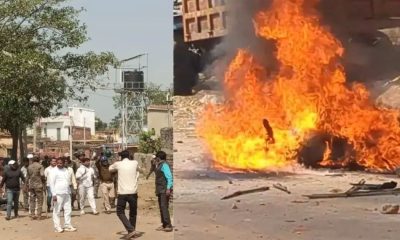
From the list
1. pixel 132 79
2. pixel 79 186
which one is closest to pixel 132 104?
pixel 132 79

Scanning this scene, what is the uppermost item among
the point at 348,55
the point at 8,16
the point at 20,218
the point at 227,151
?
the point at 8,16

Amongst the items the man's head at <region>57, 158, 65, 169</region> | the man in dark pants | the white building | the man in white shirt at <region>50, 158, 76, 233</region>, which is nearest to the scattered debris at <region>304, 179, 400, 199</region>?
the man in dark pants

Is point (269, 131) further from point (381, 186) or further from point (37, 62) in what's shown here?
point (37, 62)

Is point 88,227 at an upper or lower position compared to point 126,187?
lower

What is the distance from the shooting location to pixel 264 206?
511cm

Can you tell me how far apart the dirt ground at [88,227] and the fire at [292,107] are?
488 cm

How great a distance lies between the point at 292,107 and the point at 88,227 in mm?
7286

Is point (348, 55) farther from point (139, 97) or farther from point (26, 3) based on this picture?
point (139, 97)

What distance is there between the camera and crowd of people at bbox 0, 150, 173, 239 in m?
9.48

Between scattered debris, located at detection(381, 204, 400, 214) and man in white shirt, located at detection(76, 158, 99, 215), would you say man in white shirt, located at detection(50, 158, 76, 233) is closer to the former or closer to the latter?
man in white shirt, located at detection(76, 158, 99, 215)

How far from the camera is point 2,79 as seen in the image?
1308 cm

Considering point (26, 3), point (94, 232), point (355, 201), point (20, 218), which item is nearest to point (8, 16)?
point (26, 3)

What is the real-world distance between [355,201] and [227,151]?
1099 mm

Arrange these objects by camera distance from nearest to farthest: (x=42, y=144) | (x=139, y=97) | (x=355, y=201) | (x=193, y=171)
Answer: (x=355, y=201) → (x=193, y=171) → (x=139, y=97) → (x=42, y=144)
